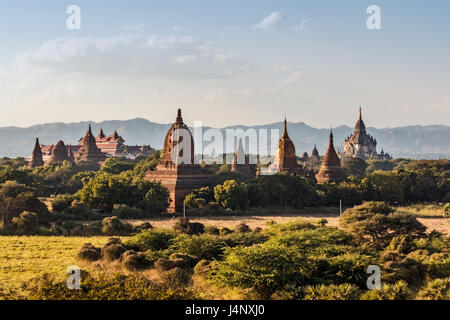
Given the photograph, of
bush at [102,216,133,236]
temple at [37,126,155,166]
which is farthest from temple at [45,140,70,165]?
bush at [102,216,133,236]

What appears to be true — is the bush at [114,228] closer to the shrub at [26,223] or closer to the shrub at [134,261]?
the shrub at [26,223]

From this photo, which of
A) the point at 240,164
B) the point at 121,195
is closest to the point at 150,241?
the point at 121,195

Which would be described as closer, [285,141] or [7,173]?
[7,173]

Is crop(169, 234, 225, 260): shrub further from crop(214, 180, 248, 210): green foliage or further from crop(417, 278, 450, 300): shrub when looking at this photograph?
crop(214, 180, 248, 210): green foliage

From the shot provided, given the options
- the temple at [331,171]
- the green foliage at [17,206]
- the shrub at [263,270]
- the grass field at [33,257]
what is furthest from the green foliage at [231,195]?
the shrub at [263,270]
